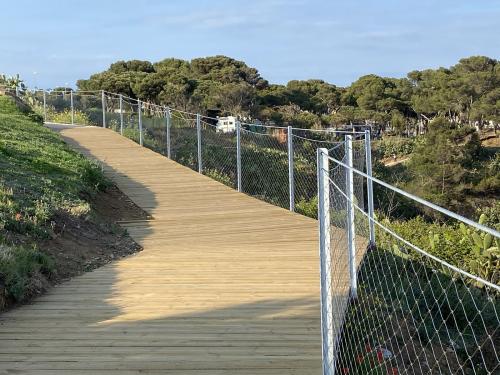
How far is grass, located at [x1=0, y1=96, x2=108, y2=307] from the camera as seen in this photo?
6.04 metres

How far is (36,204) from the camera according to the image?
8.23m

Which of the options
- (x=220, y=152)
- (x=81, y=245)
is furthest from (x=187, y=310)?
(x=220, y=152)

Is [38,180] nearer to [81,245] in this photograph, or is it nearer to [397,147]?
[81,245]

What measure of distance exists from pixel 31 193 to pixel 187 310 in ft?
14.2

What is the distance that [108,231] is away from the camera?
8.85 m

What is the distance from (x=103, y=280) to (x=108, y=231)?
2337mm

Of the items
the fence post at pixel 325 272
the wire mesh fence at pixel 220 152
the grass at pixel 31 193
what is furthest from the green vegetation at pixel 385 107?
the fence post at pixel 325 272

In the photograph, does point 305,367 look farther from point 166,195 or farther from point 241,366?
point 166,195

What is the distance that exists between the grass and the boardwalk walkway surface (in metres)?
0.36

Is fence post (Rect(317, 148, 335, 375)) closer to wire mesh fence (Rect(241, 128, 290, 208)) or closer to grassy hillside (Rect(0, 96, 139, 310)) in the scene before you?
Result: grassy hillside (Rect(0, 96, 139, 310))

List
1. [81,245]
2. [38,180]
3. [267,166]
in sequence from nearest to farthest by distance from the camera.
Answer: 1. [81,245]
2. [38,180]
3. [267,166]

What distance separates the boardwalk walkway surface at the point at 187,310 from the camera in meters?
4.28

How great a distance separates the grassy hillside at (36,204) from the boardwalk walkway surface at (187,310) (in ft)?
0.98

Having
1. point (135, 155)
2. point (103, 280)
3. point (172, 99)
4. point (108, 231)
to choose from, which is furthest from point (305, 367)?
point (172, 99)
